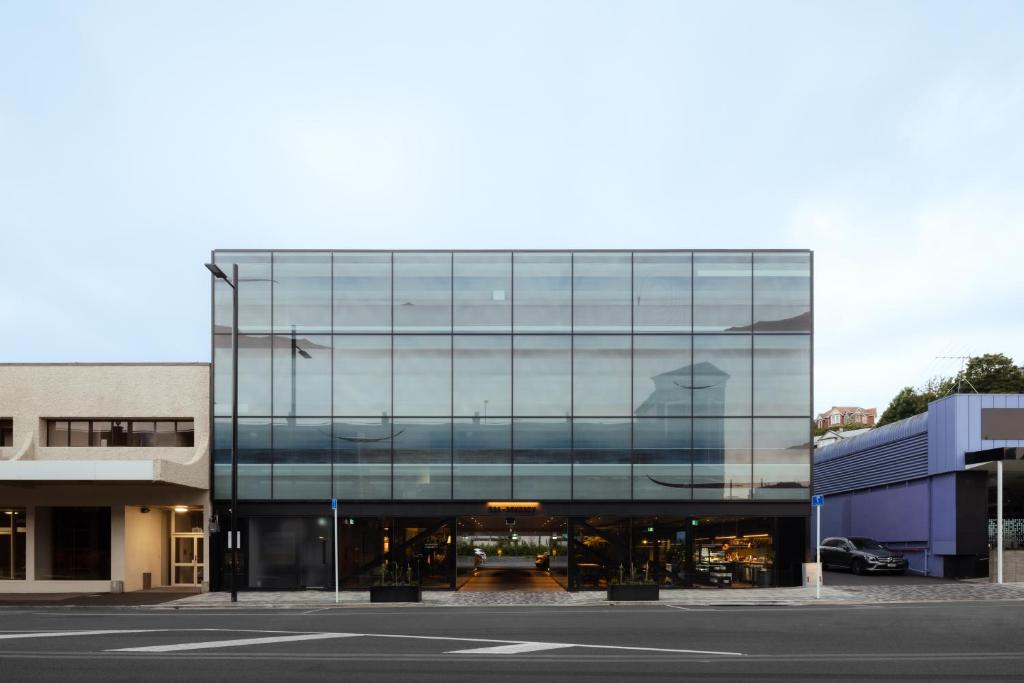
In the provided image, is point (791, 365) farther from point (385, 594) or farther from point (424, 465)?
point (385, 594)

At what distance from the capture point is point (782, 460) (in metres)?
30.8

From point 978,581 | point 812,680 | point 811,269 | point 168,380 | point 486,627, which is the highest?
point 811,269

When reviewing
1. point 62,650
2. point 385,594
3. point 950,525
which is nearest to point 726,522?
point 950,525

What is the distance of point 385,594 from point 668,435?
1068 centimetres

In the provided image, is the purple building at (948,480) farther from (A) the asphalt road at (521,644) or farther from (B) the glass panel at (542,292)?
(B) the glass panel at (542,292)

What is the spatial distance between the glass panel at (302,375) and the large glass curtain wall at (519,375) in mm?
48

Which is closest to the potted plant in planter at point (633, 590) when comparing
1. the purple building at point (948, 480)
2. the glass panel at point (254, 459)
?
the glass panel at point (254, 459)

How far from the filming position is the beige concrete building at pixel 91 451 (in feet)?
102

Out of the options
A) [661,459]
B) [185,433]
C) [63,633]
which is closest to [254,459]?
[185,433]

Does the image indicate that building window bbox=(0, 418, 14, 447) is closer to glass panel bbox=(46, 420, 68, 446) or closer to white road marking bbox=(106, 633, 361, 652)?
glass panel bbox=(46, 420, 68, 446)

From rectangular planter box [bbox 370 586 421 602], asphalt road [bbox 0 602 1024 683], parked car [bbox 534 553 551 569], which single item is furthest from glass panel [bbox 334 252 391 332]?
parked car [bbox 534 553 551 569]

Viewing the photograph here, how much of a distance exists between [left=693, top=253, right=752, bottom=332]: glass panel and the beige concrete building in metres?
17.0

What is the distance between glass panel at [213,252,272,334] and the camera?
103 ft

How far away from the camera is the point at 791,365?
31.0 meters
